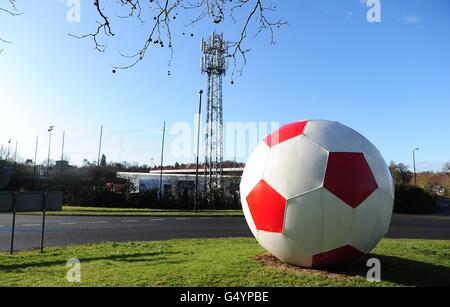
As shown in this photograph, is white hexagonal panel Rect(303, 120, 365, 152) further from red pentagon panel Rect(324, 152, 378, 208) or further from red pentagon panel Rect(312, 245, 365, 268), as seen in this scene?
red pentagon panel Rect(312, 245, 365, 268)

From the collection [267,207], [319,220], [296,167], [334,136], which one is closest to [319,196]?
[319,220]

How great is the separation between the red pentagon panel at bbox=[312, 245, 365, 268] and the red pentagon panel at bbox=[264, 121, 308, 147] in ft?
5.89

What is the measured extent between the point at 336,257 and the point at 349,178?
1175 millimetres

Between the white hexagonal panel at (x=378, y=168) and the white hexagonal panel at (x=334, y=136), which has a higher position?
the white hexagonal panel at (x=334, y=136)

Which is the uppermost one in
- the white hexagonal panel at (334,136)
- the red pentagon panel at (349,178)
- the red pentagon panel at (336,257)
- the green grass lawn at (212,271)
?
the white hexagonal panel at (334,136)

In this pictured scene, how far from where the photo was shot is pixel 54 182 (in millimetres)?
35844

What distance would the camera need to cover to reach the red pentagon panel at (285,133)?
6219 mm

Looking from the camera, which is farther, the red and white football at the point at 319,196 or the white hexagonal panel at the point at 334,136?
the white hexagonal panel at the point at 334,136

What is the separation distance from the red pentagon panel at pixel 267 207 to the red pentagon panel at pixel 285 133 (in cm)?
72

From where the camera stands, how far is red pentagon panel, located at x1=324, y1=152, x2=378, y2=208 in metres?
5.54

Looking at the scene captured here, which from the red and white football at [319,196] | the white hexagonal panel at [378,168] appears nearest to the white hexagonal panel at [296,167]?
the red and white football at [319,196]

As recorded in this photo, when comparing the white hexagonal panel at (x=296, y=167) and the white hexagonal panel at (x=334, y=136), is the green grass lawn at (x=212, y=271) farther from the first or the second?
the white hexagonal panel at (x=334, y=136)

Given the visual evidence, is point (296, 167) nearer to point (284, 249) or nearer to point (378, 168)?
point (284, 249)
